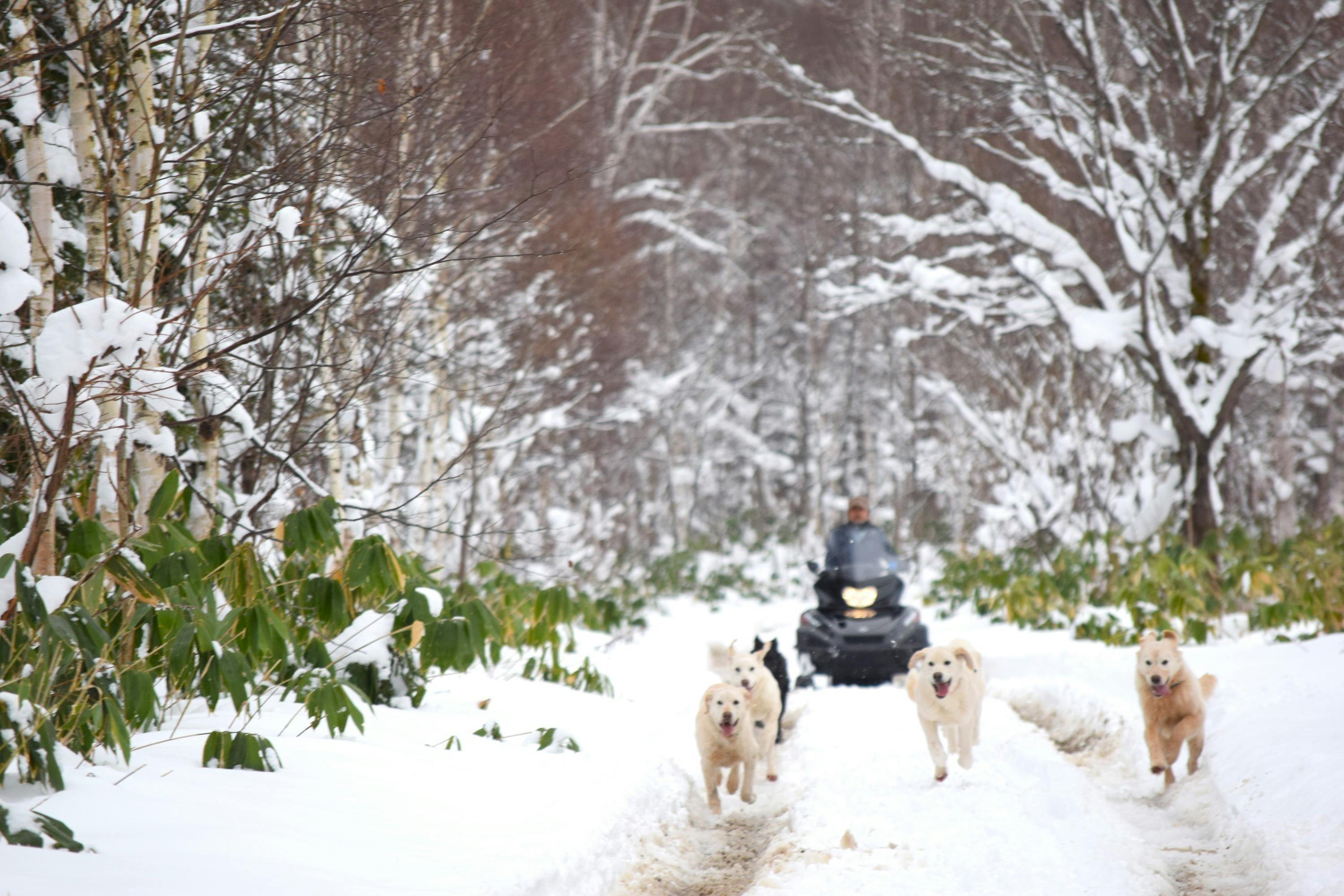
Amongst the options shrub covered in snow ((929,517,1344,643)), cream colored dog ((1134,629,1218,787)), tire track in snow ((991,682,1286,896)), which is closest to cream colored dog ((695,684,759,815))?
tire track in snow ((991,682,1286,896))

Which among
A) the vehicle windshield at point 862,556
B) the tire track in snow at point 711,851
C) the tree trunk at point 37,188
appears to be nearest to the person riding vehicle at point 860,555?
the vehicle windshield at point 862,556

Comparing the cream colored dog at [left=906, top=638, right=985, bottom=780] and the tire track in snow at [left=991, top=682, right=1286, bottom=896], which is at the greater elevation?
the cream colored dog at [left=906, top=638, right=985, bottom=780]

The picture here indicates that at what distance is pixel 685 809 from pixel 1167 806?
108 inches

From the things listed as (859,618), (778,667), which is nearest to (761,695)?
(778,667)

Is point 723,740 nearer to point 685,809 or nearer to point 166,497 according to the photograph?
point 685,809

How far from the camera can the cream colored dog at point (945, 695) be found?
6.07 meters

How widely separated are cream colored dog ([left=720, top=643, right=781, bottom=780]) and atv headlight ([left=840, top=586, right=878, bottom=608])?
2985 millimetres

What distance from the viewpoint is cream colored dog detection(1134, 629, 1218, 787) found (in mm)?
5887

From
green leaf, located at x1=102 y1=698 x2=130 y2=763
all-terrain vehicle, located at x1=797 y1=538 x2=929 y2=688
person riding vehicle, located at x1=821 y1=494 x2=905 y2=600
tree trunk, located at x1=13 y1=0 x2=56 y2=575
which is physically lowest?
all-terrain vehicle, located at x1=797 y1=538 x2=929 y2=688

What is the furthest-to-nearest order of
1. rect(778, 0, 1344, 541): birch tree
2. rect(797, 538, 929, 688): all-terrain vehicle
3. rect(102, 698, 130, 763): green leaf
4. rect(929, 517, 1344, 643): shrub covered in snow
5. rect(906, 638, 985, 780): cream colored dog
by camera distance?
rect(778, 0, 1344, 541): birch tree, rect(797, 538, 929, 688): all-terrain vehicle, rect(929, 517, 1344, 643): shrub covered in snow, rect(906, 638, 985, 780): cream colored dog, rect(102, 698, 130, 763): green leaf

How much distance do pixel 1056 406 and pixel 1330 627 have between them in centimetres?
968

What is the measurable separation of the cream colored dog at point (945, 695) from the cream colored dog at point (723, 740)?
103cm

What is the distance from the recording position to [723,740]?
605 cm

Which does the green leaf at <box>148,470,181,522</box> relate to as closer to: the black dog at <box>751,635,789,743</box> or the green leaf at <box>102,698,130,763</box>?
the green leaf at <box>102,698,130,763</box>
